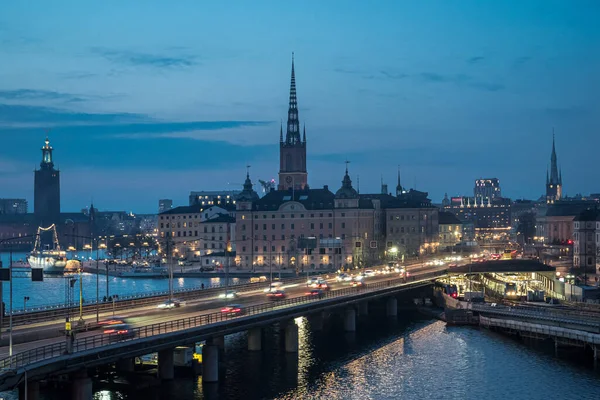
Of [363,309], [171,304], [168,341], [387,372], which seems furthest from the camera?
[363,309]

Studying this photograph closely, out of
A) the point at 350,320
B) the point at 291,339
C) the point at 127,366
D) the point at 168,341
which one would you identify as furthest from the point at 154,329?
the point at 350,320

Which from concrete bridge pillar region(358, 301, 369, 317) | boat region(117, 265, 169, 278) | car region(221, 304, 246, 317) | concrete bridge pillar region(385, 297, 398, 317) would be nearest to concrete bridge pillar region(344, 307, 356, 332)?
concrete bridge pillar region(358, 301, 369, 317)

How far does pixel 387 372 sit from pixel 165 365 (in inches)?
659

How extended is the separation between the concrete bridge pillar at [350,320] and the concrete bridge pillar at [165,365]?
101ft

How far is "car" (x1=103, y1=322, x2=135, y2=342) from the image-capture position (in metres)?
52.9

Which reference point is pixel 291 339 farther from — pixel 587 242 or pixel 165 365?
pixel 587 242

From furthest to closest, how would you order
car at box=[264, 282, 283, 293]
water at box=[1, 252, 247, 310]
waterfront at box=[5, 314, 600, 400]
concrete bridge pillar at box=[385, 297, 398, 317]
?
water at box=[1, 252, 247, 310] → concrete bridge pillar at box=[385, 297, 398, 317] → car at box=[264, 282, 283, 293] → waterfront at box=[5, 314, 600, 400]

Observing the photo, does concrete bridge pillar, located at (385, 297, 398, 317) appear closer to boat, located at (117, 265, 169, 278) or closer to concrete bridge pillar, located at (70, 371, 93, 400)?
concrete bridge pillar, located at (70, 371, 93, 400)

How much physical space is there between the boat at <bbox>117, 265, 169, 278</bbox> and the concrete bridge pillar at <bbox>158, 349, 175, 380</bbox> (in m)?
114

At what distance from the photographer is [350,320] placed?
89.8 metres

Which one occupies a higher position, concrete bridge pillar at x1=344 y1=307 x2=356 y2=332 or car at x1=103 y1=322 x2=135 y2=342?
car at x1=103 y1=322 x2=135 y2=342

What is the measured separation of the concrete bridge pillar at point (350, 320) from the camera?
89.4 m

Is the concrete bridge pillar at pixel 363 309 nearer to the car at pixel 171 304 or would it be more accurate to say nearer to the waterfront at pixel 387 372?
the waterfront at pixel 387 372

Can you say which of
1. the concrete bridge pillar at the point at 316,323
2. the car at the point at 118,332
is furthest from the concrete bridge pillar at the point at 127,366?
the concrete bridge pillar at the point at 316,323
